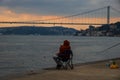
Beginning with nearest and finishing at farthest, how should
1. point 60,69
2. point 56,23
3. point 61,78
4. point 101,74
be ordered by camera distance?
point 61,78
point 101,74
point 60,69
point 56,23

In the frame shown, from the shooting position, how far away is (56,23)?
70812 millimetres

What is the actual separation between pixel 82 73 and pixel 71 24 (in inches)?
2300

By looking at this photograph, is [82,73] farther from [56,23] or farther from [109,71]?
[56,23]

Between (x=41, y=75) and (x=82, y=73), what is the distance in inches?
55.5

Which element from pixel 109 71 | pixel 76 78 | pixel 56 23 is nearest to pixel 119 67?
pixel 109 71

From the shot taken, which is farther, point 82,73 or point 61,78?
point 82,73

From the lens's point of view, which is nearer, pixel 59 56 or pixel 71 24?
pixel 59 56

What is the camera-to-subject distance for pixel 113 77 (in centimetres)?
1312

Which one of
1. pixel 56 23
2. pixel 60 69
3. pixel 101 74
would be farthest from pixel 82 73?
pixel 56 23

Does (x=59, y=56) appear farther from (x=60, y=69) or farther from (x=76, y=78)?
(x=76, y=78)

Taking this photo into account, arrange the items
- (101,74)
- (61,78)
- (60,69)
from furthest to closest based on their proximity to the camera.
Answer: (60,69) < (101,74) < (61,78)

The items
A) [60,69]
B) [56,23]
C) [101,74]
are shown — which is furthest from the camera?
[56,23]

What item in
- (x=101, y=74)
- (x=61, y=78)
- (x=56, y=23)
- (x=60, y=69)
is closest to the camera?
(x=61, y=78)

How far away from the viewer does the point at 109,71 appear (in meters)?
14.8
